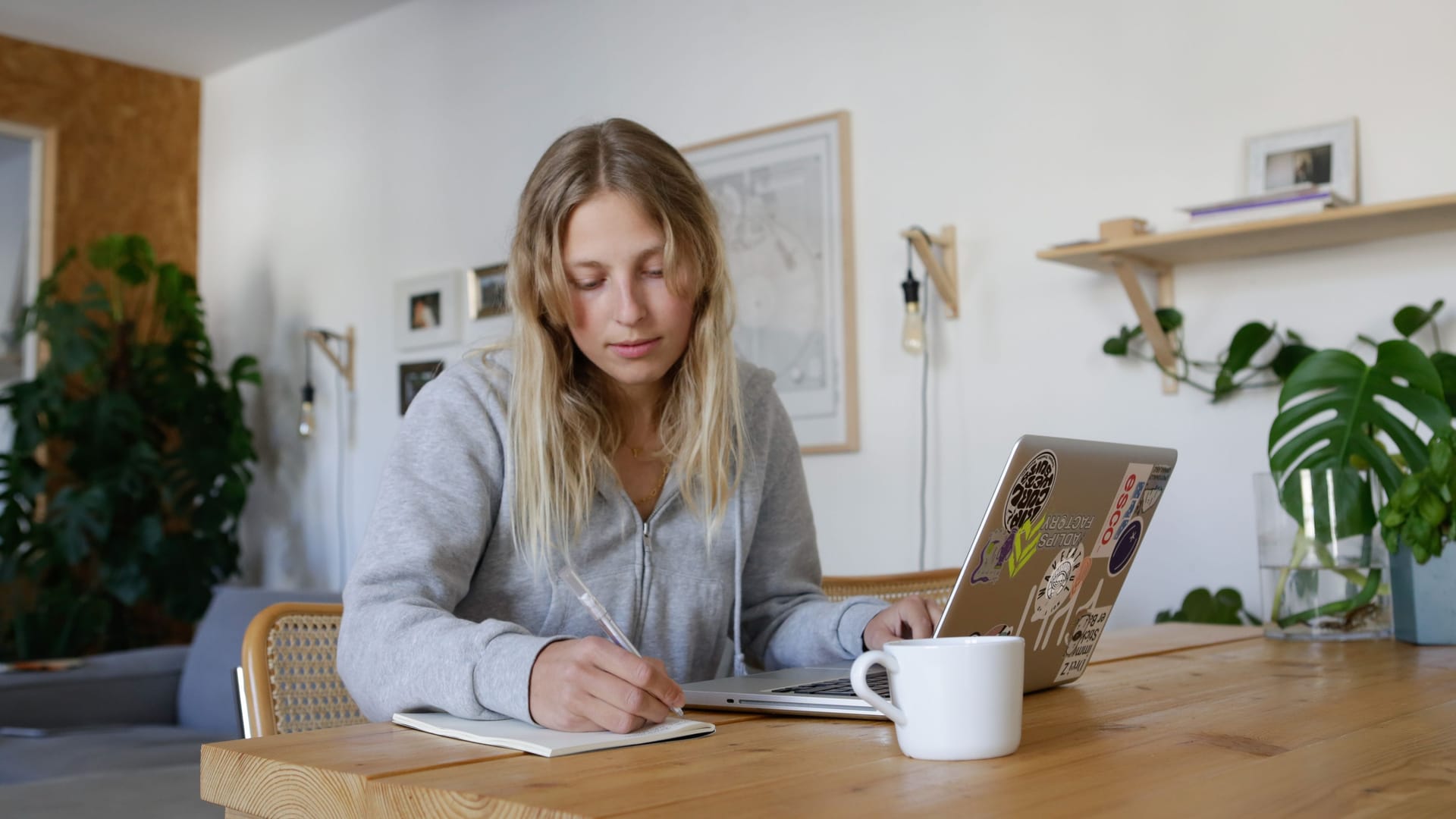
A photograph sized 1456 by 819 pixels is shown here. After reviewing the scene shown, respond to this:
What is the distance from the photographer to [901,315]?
10.4 feet

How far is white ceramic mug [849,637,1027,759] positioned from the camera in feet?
2.48

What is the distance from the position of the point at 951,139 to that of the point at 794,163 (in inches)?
18.1

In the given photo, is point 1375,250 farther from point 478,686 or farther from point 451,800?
point 451,800

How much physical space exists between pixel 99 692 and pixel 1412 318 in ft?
9.67

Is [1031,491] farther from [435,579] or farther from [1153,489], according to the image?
[435,579]

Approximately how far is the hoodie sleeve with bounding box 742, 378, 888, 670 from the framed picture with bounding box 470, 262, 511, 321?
2.57 m

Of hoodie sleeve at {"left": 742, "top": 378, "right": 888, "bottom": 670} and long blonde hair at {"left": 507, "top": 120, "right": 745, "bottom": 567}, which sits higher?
long blonde hair at {"left": 507, "top": 120, "right": 745, "bottom": 567}

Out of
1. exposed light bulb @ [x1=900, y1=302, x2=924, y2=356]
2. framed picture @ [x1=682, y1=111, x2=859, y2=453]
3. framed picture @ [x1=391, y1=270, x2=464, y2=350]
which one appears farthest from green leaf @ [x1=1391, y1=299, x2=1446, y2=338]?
framed picture @ [x1=391, y1=270, x2=464, y2=350]

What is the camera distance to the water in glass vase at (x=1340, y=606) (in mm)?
1521

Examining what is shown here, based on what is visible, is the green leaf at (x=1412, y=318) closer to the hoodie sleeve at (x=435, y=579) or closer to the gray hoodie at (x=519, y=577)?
the gray hoodie at (x=519, y=577)

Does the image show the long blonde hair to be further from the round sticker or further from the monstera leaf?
the monstera leaf

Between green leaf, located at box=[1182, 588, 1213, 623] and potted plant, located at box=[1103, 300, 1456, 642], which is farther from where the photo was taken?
green leaf, located at box=[1182, 588, 1213, 623]

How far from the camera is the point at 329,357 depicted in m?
4.54

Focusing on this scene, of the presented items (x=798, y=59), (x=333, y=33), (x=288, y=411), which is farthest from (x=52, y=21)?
(x=798, y=59)
